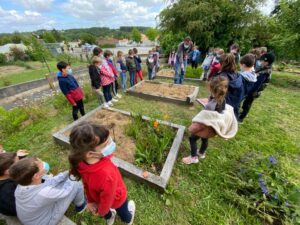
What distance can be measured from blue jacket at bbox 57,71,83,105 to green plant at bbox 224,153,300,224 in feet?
12.7

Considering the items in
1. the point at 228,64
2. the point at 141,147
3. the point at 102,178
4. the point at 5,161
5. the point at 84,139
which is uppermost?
the point at 228,64

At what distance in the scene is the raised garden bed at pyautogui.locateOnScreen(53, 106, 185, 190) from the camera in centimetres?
254

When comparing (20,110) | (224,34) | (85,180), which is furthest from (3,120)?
(224,34)

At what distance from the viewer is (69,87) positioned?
12.4 feet

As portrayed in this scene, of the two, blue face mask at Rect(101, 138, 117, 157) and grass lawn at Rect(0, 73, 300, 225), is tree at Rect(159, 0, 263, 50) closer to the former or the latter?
grass lawn at Rect(0, 73, 300, 225)

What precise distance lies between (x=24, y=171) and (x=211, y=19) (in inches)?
625

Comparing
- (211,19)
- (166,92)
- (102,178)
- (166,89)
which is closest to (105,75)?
(166,92)

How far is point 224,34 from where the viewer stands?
14.3 metres

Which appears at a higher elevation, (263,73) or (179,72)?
(263,73)

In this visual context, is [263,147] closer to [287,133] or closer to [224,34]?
[287,133]

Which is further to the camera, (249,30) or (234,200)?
(249,30)

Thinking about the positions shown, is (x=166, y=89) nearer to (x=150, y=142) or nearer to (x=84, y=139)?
(x=150, y=142)

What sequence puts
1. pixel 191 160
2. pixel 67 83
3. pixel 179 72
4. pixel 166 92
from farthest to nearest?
pixel 179 72
pixel 166 92
pixel 67 83
pixel 191 160

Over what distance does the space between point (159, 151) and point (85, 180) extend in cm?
Result: 159
